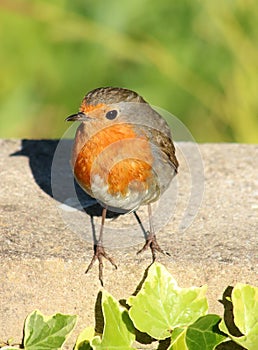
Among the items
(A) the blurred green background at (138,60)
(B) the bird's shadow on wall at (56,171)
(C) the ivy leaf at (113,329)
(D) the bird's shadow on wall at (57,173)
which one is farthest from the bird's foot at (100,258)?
(A) the blurred green background at (138,60)

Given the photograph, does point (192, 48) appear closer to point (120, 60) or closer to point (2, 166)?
point (120, 60)

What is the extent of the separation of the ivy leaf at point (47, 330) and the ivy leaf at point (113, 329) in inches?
4.0

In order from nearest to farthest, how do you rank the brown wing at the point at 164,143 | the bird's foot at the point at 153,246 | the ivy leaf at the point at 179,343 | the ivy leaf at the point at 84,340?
the ivy leaf at the point at 179,343 → the ivy leaf at the point at 84,340 → the bird's foot at the point at 153,246 → the brown wing at the point at 164,143

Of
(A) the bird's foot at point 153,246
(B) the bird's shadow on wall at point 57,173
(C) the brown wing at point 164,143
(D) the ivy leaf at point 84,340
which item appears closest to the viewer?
(D) the ivy leaf at point 84,340

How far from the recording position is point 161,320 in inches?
87.9

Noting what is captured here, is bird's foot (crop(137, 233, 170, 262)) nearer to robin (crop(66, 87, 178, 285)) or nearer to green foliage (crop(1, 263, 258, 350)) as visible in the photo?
robin (crop(66, 87, 178, 285))

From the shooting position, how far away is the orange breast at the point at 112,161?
2.41 meters

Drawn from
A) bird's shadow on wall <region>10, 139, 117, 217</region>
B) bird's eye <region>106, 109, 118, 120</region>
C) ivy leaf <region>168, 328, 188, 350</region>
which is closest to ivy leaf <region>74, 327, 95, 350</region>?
ivy leaf <region>168, 328, 188, 350</region>

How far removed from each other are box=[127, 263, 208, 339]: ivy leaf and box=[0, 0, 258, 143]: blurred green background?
192cm

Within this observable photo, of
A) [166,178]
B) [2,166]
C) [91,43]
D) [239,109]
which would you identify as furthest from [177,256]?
[91,43]

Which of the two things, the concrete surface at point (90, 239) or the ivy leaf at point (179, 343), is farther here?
the concrete surface at point (90, 239)

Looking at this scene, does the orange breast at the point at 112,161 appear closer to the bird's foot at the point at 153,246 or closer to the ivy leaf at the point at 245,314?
the bird's foot at the point at 153,246

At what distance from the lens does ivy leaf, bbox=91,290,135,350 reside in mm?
2189

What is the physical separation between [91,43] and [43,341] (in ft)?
7.53
